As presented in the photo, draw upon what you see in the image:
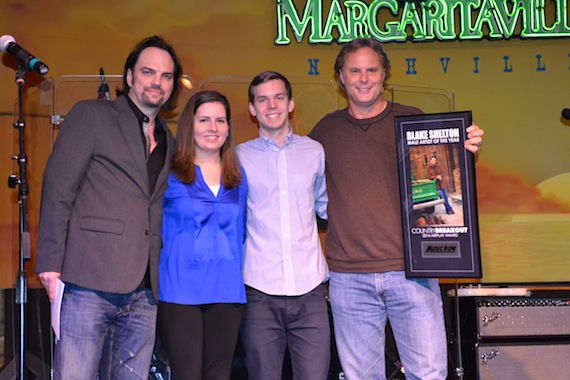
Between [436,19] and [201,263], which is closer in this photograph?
[201,263]

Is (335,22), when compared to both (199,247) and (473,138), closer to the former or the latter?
(473,138)

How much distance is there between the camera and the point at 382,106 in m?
2.88

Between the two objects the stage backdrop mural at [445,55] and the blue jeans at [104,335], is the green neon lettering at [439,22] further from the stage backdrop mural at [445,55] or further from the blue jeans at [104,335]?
the blue jeans at [104,335]

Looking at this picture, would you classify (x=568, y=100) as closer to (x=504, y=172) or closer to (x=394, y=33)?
(x=504, y=172)

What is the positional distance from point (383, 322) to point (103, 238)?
1236 millimetres

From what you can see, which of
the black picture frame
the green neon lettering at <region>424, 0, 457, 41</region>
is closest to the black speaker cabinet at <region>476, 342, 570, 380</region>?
the black picture frame

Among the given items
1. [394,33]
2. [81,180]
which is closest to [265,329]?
[81,180]

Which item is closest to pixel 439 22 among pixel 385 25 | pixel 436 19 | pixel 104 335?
pixel 436 19

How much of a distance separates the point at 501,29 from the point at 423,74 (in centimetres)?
69

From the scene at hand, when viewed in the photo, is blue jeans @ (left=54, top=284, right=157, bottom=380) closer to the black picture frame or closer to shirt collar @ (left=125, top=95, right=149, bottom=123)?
shirt collar @ (left=125, top=95, right=149, bottom=123)

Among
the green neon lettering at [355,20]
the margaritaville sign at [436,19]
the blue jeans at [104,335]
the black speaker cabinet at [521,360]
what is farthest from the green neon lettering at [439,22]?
the blue jeans at [104,335]

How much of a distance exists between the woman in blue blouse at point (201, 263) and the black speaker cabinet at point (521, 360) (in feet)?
6.06

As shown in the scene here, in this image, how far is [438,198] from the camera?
2.64 metres

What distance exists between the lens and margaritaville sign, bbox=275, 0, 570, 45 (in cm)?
483
